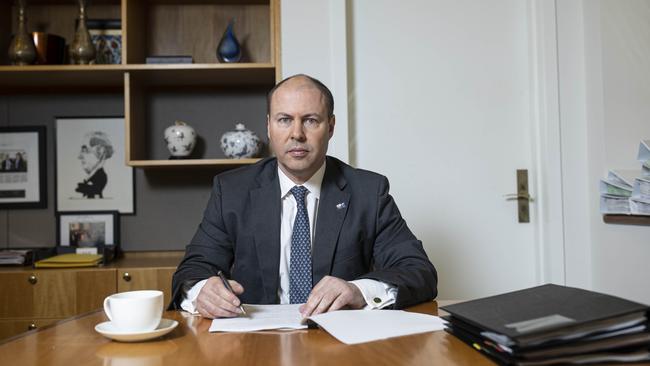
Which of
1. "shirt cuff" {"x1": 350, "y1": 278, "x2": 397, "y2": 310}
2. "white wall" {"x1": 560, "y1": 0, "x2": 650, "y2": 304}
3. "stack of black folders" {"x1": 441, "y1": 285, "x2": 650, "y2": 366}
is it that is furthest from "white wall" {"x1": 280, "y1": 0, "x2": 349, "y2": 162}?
"stack of black folders" {"x1": 441, "y1": 285, "x2": 650, "y2": 366}

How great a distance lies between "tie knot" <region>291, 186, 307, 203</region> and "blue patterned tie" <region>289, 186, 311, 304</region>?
3.2 inches

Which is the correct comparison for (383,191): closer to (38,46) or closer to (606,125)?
(606,125)

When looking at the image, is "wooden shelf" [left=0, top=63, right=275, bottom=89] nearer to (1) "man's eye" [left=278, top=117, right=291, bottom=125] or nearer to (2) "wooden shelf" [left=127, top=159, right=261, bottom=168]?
(2) "wooden shelf" [left=127, top=159, right=261, bottom=168]

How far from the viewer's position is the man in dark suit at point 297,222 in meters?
1.84

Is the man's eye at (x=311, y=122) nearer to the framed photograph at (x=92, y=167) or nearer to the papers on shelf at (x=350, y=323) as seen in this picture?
the papers on shelf at (x=350, y=323)

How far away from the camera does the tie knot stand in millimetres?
1931

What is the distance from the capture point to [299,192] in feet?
6.37

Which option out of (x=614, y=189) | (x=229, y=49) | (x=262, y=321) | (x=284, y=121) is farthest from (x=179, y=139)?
(x=614, y=189)

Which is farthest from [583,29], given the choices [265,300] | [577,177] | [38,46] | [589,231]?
[38,46]

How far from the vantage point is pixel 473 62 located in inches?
118

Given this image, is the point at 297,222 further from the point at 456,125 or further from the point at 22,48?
the point at 22,48

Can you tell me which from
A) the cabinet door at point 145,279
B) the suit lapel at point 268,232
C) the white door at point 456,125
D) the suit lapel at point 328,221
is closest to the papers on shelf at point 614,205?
the white door at point 456,125

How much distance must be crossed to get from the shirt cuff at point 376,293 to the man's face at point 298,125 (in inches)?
21.8

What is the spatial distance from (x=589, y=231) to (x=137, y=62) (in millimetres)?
2403
